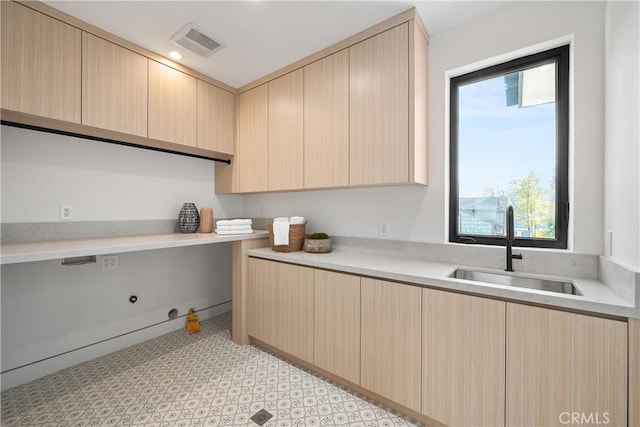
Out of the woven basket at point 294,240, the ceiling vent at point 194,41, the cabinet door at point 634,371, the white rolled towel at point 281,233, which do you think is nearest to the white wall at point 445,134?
the woven basket at point 294,240

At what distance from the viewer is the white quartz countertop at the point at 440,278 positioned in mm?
1066

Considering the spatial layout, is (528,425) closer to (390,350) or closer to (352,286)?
(390,350)

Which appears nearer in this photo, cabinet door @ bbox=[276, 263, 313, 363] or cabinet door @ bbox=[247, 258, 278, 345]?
cabinet door @ bbox=[276, 263, 313, 363]

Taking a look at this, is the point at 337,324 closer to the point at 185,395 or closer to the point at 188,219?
the point at 185,395

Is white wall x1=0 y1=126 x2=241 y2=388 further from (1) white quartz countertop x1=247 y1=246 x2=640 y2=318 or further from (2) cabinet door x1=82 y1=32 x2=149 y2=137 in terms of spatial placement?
(1) white quartz countertop x1=247 y1=246 x2=640 y2=318

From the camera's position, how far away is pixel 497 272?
1.64m

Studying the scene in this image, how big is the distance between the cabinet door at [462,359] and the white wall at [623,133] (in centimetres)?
59

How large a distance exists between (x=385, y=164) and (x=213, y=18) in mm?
1523

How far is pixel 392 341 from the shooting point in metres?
1.56

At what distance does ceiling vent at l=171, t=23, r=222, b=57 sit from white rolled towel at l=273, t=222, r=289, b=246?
1476 mm

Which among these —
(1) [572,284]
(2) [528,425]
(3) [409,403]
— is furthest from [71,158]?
(1) [572,284]

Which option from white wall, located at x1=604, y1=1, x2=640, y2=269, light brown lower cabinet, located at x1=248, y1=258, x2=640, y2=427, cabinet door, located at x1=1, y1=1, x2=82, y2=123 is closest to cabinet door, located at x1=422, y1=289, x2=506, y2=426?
light brown lower cabinet, located at x1=248, y1=258, x2=640, y2=427

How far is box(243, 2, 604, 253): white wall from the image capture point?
1465 millimetres

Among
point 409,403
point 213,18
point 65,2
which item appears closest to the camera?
point 409,403
